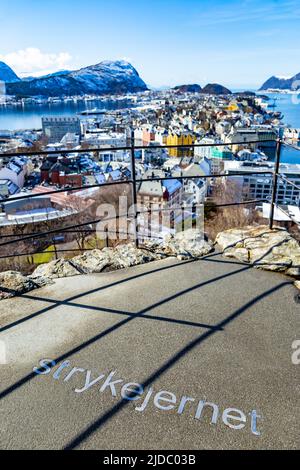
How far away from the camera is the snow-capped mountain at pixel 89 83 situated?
408 feet

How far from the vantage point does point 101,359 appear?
190 cm

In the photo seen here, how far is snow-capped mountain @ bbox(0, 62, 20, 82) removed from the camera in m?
117

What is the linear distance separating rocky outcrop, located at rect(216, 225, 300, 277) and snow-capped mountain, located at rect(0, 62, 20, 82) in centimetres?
12952

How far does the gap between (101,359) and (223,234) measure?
2.18 metres

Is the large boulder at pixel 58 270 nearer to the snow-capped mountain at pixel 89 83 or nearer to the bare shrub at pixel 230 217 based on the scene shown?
the bare shrub at pixel 230 217

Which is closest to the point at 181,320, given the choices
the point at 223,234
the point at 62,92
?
the point at 223,234

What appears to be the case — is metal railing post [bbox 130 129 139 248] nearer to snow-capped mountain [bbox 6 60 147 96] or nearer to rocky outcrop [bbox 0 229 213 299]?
rocky outcrop [bbox 0 229 213 299]

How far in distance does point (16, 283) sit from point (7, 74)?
5774 inches

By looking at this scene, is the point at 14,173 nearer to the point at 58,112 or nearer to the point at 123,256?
the point at 123,256

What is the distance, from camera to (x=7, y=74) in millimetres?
124250

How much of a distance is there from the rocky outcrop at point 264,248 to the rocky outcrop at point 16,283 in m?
1.76

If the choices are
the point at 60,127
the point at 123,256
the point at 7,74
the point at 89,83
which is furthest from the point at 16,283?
the point at 89,83

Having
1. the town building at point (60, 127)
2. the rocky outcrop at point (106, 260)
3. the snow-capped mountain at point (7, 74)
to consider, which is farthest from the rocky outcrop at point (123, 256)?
the snow-capped mountain at point (7, 74)

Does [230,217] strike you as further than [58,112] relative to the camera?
No
